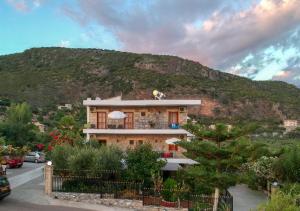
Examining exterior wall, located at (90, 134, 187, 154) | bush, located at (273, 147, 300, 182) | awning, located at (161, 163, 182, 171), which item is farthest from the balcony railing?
bush, located at (273, 147, 300, 182)

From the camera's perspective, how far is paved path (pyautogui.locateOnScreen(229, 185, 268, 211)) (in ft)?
82.8

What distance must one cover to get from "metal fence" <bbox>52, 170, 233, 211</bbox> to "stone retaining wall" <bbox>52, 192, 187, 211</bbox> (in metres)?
0.25

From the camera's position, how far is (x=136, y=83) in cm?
Result: 7881

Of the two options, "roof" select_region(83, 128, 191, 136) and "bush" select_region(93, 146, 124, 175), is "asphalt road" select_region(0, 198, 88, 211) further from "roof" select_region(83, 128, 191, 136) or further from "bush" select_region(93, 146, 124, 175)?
"roof" select_region(83, 128, 191, 136)

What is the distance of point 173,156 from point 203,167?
11.7 m

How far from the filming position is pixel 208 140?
23078 millimetres

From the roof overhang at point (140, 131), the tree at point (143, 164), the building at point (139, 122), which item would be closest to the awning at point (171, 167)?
the tree at point (143, 164)

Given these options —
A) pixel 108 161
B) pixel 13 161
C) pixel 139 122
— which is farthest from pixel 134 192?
pixel 13 161

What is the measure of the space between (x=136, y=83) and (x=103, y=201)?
55018mm

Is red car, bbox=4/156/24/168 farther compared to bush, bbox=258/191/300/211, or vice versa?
red car, bbox=4/156/24/168

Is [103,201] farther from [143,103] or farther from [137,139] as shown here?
[143,103]

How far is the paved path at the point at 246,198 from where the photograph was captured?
25228 mm

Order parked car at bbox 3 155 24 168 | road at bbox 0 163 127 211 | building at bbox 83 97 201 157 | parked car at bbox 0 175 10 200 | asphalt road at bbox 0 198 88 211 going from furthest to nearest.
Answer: parked car at bbox 3 155 24 168
building at bbox 83 97 201 157
parked car at bbox 0 175 10 200
road at bbox 0 163 127 211
asphalt road at bbox 0 198 88 211

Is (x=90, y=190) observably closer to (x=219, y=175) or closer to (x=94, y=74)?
(x=219, y=175)
